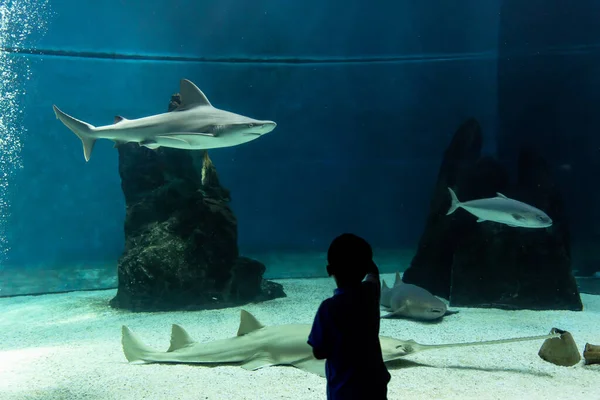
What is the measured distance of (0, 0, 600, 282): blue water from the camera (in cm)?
1627

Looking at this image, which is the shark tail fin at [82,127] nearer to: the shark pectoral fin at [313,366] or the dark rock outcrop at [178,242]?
the dark rock outcrop at [178,242]

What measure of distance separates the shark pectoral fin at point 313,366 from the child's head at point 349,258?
1.80 meters

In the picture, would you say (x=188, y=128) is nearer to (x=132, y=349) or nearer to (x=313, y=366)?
(x=132, y=349)

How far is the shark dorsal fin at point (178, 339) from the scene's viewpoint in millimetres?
3732

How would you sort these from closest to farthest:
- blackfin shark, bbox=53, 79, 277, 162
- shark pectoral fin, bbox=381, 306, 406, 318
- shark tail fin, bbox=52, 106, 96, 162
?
blackfin shark, bbox=53, 79, 277, 162
shark tail fin, bbox=52, 106, 96, 162
shark pectoral fin, bbox=381, 306, 406, 318

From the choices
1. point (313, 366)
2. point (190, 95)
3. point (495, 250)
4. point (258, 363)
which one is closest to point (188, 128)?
point (190, 95)

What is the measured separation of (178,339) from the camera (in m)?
3.77

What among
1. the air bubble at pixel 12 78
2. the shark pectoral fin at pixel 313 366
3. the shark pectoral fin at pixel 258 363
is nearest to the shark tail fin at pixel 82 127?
the shark pectoral fin at pixel 258 363

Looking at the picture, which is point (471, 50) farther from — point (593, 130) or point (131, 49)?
point (131, 49)

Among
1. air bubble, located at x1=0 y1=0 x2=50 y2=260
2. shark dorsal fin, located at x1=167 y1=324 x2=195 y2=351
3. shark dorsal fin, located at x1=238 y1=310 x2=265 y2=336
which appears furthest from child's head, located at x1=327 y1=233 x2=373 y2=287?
air bubble, located at x1=0 y1=0 x2=50 y2=260

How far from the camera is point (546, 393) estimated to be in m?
2.96

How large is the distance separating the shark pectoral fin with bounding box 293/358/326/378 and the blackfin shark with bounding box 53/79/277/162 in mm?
2314

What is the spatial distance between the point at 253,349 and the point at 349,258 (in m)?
2.23

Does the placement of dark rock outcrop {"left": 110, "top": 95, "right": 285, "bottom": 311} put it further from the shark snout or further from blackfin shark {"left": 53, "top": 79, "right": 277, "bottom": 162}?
the shark snout
